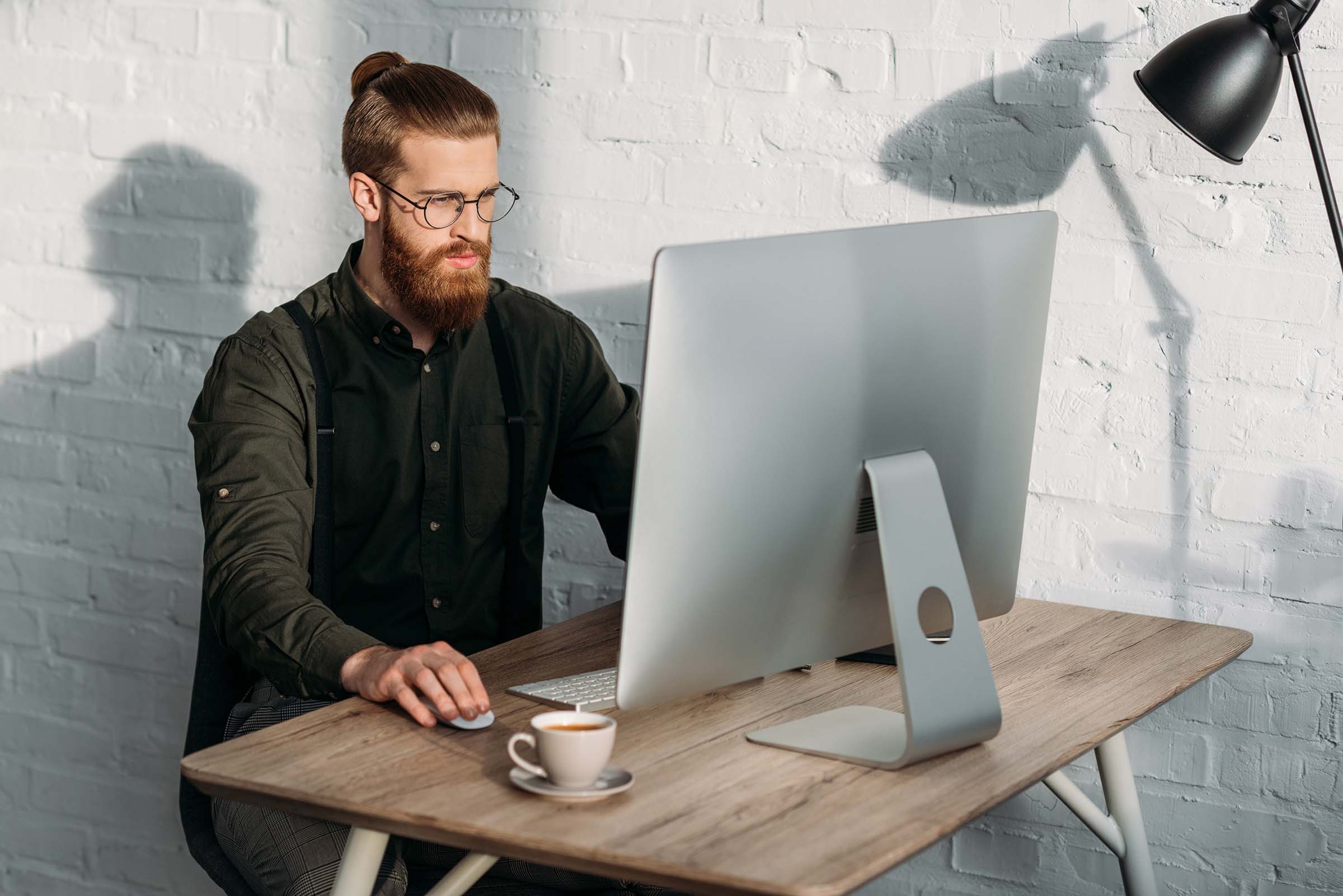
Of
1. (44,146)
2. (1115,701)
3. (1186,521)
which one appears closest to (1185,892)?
(1186,521)

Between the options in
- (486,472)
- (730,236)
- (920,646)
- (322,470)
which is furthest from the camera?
(730,236)

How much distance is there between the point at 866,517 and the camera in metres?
1.25

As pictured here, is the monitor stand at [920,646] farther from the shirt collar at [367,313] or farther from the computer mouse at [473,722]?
the shirt collar at [367,313]

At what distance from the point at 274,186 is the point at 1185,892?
162 cm

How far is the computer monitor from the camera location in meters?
1.12

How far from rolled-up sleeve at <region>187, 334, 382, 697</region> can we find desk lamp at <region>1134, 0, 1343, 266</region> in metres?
1.00

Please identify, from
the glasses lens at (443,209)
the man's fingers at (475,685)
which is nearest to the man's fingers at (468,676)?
the man's fingers at (475,685)

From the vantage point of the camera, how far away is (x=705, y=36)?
2.01 meters

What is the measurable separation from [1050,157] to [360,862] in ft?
3.94

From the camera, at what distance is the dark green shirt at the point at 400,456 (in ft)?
5.23

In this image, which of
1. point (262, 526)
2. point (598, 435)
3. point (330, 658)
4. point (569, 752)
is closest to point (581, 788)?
point (569, 752)

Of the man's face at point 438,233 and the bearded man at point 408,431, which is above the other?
the man's face at point 438,233

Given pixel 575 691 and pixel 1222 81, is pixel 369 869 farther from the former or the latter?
pixel 1222 81

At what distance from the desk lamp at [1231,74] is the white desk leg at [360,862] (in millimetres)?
1063
